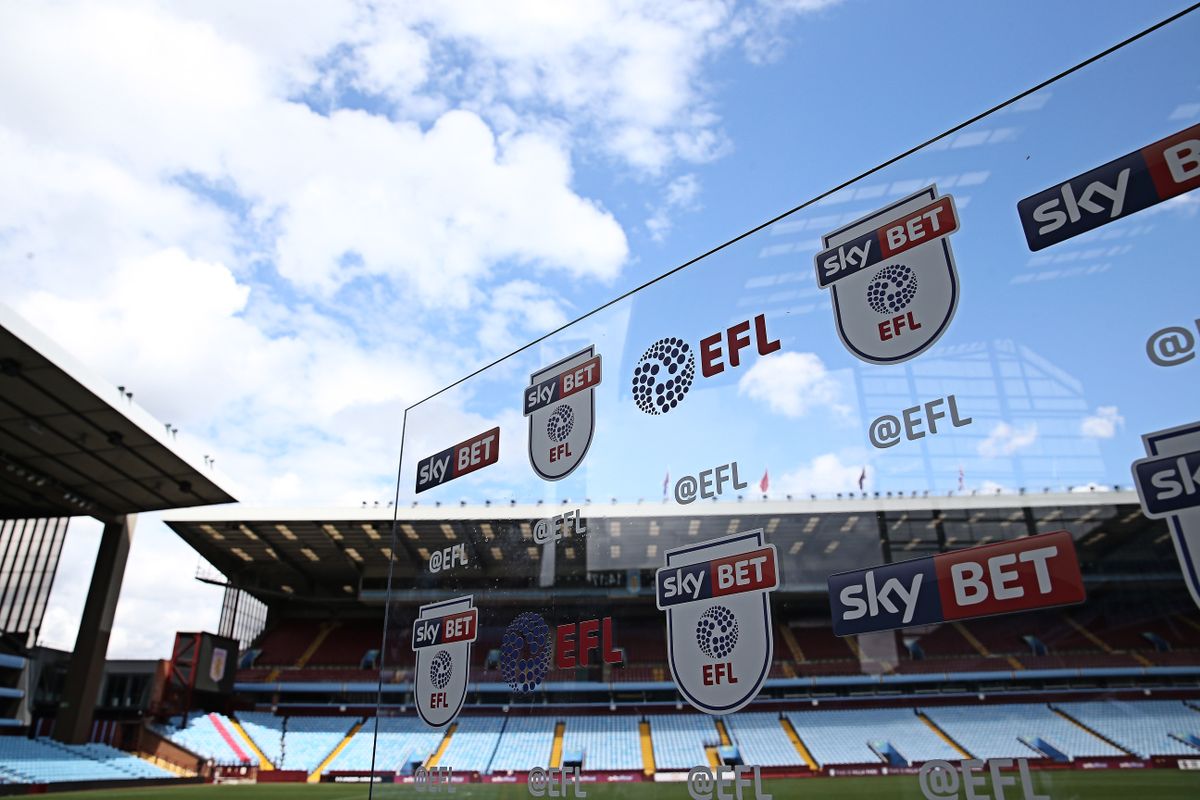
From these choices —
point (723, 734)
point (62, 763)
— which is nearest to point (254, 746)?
point (62, 763)

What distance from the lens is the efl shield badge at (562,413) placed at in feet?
15.7

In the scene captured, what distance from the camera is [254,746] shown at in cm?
2248

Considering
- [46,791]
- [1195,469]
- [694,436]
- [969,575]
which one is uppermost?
[694,436]

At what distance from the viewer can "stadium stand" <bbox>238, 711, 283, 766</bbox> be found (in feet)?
71.3

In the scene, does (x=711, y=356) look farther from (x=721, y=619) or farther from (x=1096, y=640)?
(x=1096, y=640)

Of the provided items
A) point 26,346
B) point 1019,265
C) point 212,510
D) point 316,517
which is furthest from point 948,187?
point 212,510

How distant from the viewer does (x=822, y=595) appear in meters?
3.50

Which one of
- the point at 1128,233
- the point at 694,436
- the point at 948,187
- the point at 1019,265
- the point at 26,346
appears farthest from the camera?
the point at 26,346

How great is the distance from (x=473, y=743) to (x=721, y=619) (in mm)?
1998

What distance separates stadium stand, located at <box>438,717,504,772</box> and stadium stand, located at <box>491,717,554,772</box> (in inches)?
3.9

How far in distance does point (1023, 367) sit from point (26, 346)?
13.1 meters

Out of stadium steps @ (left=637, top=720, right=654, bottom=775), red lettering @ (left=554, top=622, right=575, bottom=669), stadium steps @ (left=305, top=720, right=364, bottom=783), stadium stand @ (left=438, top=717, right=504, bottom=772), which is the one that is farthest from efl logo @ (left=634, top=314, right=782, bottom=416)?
stadium steps @ (left=305, top=720, right=364, bottom=783)

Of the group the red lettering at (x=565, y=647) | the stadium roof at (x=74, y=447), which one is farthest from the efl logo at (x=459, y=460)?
the stadium roof at (x=74, y=447)

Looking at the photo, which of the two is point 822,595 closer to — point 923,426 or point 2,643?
point 923,426
